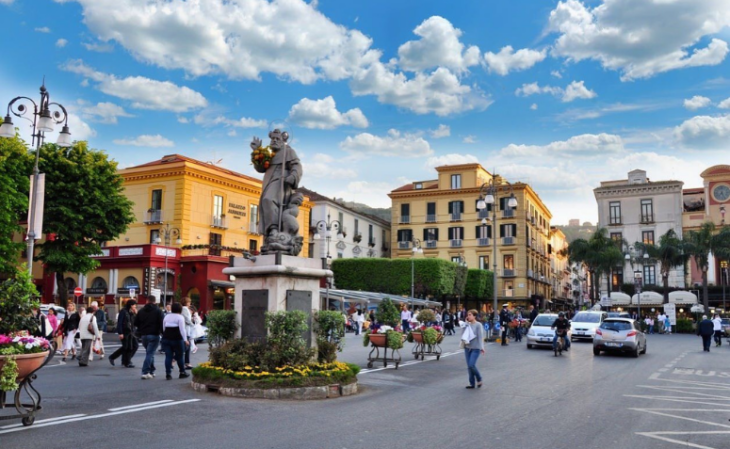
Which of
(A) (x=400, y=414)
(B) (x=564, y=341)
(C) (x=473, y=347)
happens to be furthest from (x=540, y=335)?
(A) (x=400, y=414)

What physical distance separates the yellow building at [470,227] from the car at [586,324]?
114 feet

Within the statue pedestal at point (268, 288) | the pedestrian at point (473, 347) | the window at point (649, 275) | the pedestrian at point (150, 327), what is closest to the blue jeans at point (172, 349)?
the pedestrian at point (150, 327)

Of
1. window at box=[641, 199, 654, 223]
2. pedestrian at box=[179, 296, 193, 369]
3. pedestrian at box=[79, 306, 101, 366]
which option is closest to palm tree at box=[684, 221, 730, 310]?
window at box=[641, 199, 654, 223]

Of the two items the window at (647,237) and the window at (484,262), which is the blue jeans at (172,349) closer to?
the window at (484,262)

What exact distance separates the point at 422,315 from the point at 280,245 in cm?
1306

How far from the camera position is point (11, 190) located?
1178 inches

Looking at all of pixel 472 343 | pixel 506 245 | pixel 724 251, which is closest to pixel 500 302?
pixel 506 245

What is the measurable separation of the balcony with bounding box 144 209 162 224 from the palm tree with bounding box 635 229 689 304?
4167 centimetres

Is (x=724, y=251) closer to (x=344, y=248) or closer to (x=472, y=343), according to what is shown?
(x=344, y=248)

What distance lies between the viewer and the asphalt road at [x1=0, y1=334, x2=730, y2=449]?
7.95 meters

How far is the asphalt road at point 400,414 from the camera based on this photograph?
26.1ft

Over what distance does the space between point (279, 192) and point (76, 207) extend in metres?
24.8

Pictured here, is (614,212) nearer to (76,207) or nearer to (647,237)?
(647,237)

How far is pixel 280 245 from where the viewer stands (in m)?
12.8
